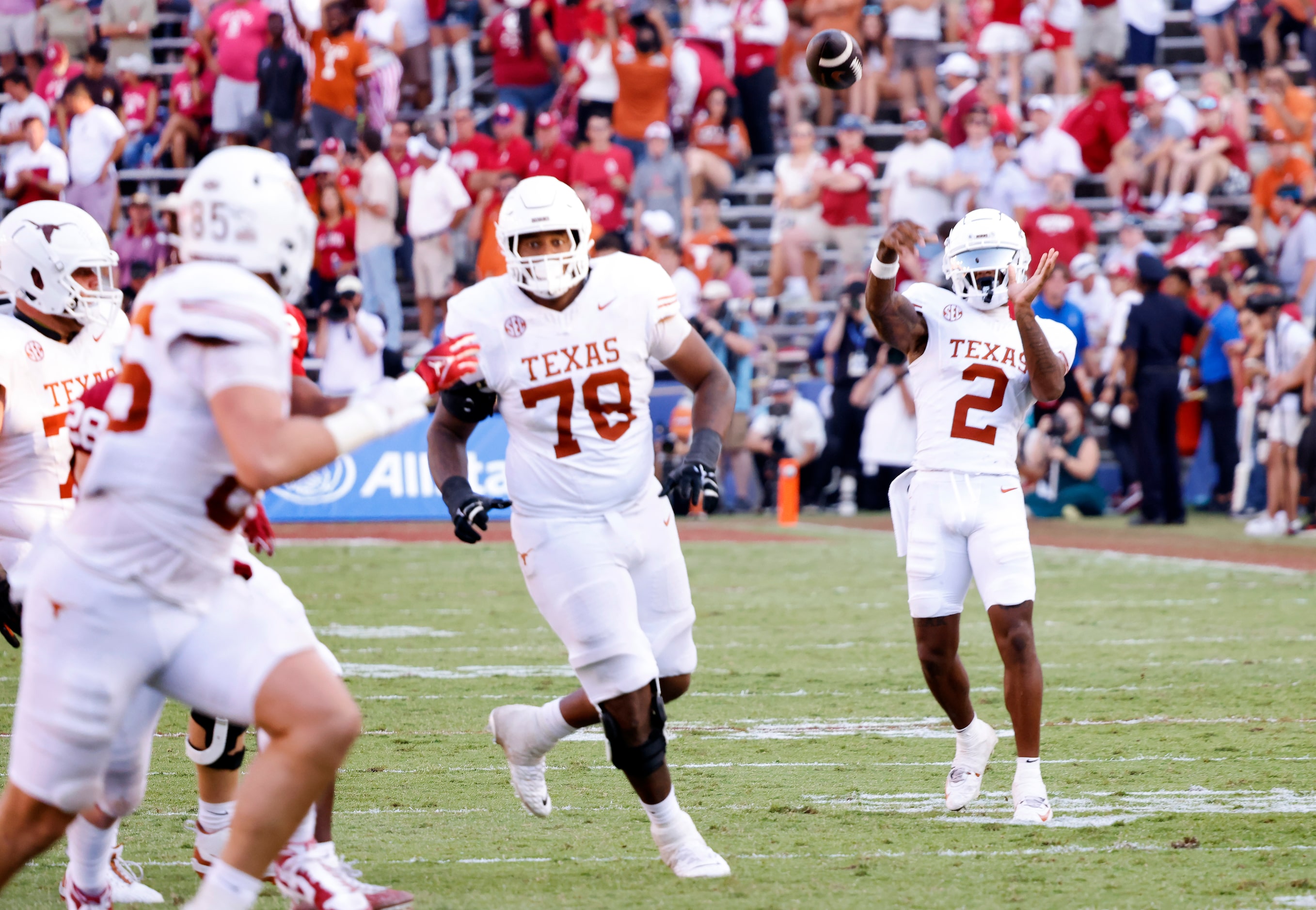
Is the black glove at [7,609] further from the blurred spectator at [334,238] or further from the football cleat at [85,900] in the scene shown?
the blurred spectator at [334,238]

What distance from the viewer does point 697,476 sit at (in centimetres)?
502

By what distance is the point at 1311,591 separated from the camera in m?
10.9

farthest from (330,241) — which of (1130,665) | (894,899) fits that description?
(894,899)

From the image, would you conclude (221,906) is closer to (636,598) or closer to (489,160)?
(636,598)

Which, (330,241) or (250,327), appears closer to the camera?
(250,327)

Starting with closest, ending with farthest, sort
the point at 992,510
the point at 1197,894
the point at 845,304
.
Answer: the point at 1197,894 < the point at 992,510 < the point at 845,304

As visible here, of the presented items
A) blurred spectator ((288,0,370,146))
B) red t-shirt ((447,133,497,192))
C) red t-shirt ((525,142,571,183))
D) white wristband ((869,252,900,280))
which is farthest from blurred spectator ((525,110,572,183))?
white wristband ((869,252,900,280))

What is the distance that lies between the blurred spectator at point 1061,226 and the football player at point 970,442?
1040cm

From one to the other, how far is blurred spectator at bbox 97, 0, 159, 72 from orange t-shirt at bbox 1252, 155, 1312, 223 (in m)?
11.7

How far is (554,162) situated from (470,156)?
0.88m

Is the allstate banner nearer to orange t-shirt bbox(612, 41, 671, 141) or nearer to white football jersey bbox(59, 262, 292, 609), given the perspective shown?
orange t-shirt bbox(612, 41, 671, 141)

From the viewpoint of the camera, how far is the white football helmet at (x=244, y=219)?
12.1ft

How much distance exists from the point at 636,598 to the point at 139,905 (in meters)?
1.60

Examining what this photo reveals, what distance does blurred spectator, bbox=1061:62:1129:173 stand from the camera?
17.3 meters
